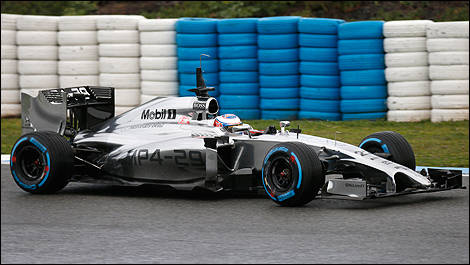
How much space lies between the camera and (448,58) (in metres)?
14.9

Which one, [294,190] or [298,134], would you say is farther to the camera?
[298,134]

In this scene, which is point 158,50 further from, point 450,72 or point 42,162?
point 42,162

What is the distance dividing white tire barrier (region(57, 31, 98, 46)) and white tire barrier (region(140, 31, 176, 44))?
43.9 inches

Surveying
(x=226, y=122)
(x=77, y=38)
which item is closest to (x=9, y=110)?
(x=77, y=38)

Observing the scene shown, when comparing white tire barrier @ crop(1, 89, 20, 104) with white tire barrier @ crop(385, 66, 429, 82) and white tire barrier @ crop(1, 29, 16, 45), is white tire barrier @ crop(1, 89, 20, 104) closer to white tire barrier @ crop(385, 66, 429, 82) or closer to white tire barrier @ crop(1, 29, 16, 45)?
white tire barrier @ crop(1, 29, 16, 45)

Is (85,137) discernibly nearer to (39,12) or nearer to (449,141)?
(449,141)

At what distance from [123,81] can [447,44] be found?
6.33 meters

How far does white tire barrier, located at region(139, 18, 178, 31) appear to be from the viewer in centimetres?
1664

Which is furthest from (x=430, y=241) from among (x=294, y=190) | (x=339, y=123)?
(x=339, y=123)

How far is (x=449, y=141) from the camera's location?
13828 millimetres

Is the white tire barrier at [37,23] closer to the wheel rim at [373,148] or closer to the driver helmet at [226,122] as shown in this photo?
the driver helmet at [226,122]

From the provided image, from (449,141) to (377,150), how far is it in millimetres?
4622

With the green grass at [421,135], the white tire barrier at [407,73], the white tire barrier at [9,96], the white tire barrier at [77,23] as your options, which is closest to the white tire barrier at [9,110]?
the white tire barrier at [9,96]

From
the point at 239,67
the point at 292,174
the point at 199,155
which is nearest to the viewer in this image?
the point at 292,174
